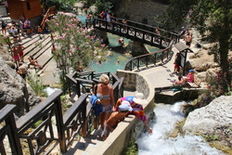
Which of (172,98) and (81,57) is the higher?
(81,57)

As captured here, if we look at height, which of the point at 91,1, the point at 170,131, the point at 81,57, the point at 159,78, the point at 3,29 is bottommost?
the point at 170,131

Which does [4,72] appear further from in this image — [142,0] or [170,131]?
[142,0]

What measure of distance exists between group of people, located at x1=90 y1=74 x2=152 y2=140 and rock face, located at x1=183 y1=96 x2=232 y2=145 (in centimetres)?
245

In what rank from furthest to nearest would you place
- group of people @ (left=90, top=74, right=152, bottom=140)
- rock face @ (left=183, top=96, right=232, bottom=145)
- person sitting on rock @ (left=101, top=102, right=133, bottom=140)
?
rock face @ (left=183, top=96, right=232, bottom=145) → person sitting on rock @ (left=101, top=102, right=133, bottom=140) → group of people @ (left=90, top=74, right=152, bottom=140)

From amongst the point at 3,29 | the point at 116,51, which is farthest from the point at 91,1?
the point at 3,29

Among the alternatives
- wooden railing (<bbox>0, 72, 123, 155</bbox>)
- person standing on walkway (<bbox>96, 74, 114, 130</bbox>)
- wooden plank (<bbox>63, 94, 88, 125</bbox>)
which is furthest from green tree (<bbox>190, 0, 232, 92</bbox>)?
wooden plank (<bbox>63, 94, 88, 125</bbox>)

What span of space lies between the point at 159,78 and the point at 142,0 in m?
21.3

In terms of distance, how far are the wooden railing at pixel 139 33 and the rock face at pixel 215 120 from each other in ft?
36.6

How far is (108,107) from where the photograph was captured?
21.8 feet

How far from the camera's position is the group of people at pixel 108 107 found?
6.40 m

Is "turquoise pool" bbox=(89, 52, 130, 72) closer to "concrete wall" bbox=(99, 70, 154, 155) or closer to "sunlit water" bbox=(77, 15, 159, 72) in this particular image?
"sunlit water" bbox=(77, 15, 159, 72)

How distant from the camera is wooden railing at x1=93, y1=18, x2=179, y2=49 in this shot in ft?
64.7

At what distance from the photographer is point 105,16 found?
25.5m

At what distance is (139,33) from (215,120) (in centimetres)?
1472
